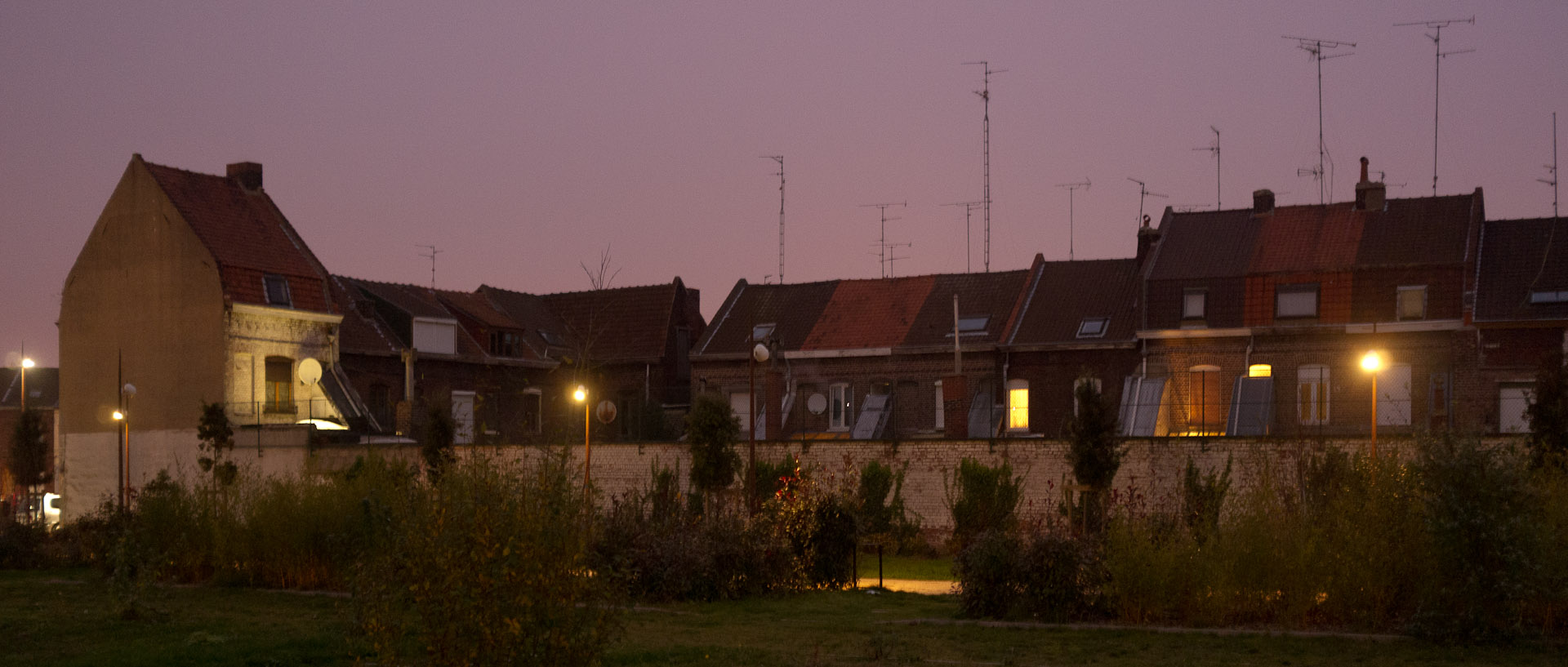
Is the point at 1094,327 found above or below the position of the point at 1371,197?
below

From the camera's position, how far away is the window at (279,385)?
38781 mm

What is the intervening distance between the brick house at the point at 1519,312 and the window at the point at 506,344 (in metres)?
30.1

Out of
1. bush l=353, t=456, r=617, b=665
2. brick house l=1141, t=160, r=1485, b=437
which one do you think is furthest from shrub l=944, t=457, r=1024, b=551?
bush l=353, t=456, r=617, b=665

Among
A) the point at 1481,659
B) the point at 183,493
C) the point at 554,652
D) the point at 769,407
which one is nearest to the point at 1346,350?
the point at 769,407

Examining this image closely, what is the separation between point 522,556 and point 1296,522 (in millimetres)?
Answer: 10418

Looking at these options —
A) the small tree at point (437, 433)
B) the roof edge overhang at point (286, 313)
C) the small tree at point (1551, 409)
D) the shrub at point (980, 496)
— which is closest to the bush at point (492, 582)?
the small tree at point (1551, 409)

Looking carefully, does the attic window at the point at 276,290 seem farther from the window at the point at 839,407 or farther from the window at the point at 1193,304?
the window at the point at 1193,304

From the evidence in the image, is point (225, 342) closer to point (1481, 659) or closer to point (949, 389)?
point (949, 389)

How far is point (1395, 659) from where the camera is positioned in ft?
42.3

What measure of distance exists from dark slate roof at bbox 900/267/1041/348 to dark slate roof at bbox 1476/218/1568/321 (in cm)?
1265

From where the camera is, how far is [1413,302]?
35125 millimetres

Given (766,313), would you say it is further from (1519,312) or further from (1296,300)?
(1519,312)

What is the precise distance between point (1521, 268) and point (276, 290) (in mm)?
33309

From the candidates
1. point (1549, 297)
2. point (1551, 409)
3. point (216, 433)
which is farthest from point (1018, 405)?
point (216, 433)
